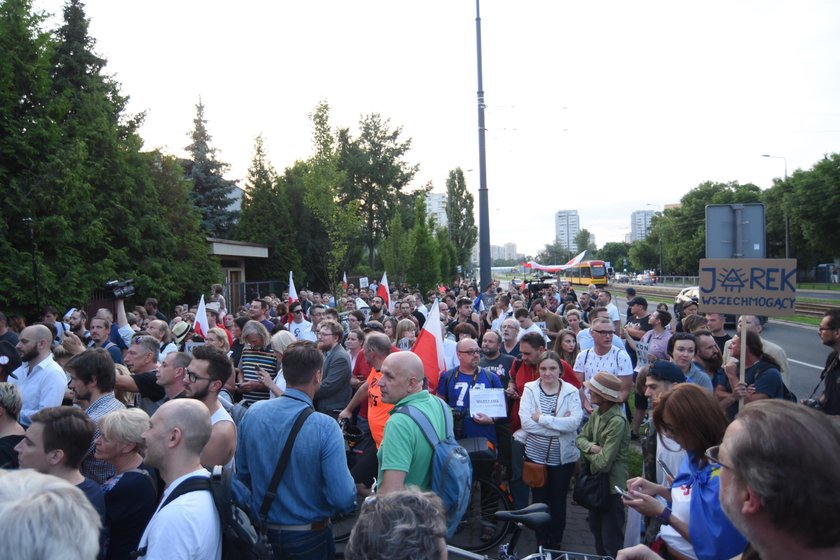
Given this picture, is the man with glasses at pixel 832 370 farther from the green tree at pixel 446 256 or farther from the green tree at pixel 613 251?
the green tree at pixel 613 251

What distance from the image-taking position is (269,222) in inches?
1615

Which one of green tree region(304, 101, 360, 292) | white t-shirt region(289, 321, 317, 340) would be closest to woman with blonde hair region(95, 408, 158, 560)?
white t-shirt region(289, 321, 317, 340)

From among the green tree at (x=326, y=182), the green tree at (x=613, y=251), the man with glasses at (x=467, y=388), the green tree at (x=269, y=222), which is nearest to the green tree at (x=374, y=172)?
the green tree at (x=269, y=222)

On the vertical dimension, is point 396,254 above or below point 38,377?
above

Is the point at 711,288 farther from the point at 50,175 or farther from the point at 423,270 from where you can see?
the point at 423,270

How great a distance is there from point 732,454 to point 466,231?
66422 mm

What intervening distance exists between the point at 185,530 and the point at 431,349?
14.5 feet

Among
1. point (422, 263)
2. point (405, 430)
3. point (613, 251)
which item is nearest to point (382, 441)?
point (405, 430)

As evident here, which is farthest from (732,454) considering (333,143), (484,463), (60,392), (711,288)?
(333,143)

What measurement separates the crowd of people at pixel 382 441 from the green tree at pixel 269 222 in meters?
31.6

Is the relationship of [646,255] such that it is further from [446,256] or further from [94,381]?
[94,381]

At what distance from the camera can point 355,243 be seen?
5244cm

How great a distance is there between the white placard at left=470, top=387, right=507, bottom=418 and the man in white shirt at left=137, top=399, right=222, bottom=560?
3105 mm

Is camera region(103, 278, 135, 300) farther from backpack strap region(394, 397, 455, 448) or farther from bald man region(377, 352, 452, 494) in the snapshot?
backpack strap region(394, 397, 455, 448)
